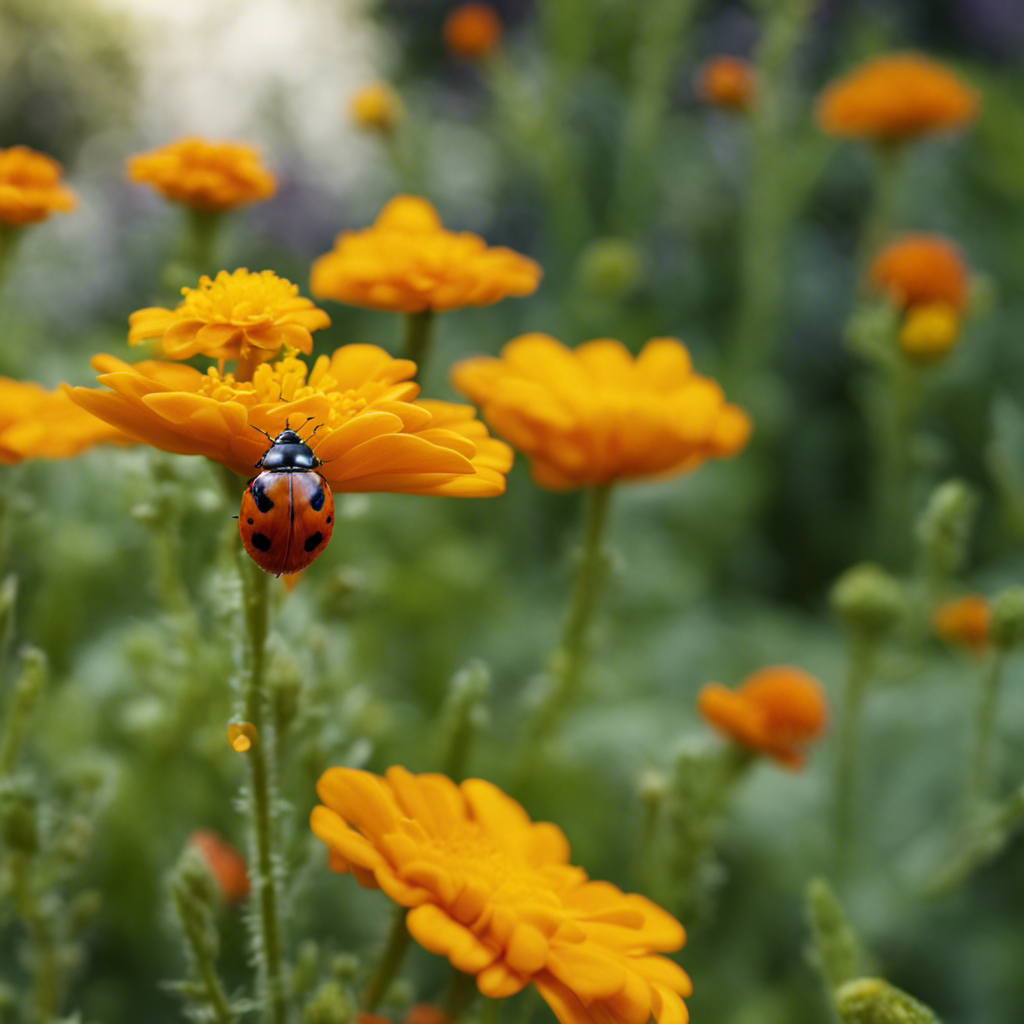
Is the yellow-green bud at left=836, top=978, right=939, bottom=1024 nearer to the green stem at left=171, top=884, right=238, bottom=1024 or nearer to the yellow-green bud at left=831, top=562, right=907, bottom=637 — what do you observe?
the green stem at left=171, top=884, right=238, bottom=1024

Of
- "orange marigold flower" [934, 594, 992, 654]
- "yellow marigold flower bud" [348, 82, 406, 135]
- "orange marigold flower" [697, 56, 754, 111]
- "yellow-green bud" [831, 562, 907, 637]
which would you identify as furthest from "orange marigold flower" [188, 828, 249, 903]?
"orange marigold flower" [697, 56, 754, 111]

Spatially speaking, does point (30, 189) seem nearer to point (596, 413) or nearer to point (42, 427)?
point (42, 427)

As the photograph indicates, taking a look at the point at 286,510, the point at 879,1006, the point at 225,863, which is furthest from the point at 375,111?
the point at 879,1006

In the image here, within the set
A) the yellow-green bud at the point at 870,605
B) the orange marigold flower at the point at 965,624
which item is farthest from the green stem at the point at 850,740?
the orange marigold flower at the point at 965,624

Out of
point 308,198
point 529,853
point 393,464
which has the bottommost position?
point 529,853

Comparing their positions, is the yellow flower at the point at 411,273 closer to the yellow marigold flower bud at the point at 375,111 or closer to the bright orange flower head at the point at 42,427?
the bright orange flower head at the point at 42,427

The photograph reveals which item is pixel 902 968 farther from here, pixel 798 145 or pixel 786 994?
pixel 798 145

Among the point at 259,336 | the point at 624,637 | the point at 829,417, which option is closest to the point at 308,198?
the point at 829,417
